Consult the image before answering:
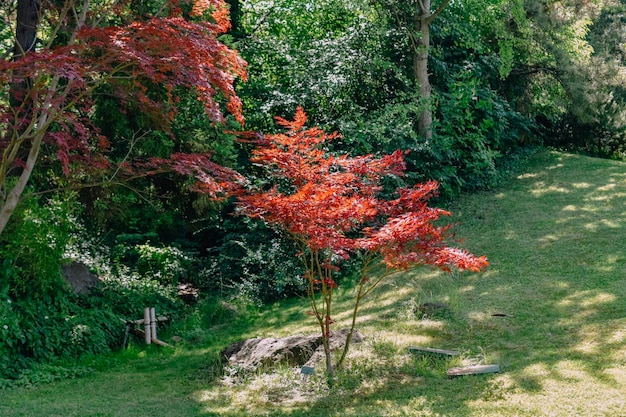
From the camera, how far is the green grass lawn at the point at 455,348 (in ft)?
18.1

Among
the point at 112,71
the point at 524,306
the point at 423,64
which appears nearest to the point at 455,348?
the point at 524,306

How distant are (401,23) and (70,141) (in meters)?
8.36

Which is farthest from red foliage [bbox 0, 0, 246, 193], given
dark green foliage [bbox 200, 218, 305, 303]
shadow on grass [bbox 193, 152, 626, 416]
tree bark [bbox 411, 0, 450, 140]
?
tree bark [bbox 411, 0, 450, 140]

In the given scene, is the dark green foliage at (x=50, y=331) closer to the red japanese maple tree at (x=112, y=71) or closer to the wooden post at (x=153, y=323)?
the wooden post at (x=153, y=323)

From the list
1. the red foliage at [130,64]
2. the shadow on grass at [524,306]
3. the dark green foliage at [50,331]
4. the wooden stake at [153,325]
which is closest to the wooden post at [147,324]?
the wooden stake at [153,325]

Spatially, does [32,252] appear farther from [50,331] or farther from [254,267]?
[254,267]

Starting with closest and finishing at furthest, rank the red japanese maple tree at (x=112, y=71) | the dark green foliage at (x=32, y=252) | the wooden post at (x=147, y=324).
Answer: the red japanese maple tree at (x=112, y=71), the dark green foliage at (x=32, y=252), the wooden post at (x=147, y=324)

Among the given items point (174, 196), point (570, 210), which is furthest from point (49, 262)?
point (570, 210)

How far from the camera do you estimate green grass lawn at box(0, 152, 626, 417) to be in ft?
18.1

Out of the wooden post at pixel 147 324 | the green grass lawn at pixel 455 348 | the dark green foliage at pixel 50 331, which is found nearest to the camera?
the green grass lawn at pixel 455 348

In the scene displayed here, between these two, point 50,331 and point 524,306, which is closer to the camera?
point 50,331

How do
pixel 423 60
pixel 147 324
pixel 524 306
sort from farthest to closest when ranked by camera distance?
1. pixel 423 60
2. pixel 147 324
3. pixel 524 306

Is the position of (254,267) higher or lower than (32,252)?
lower

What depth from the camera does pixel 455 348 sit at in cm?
678
